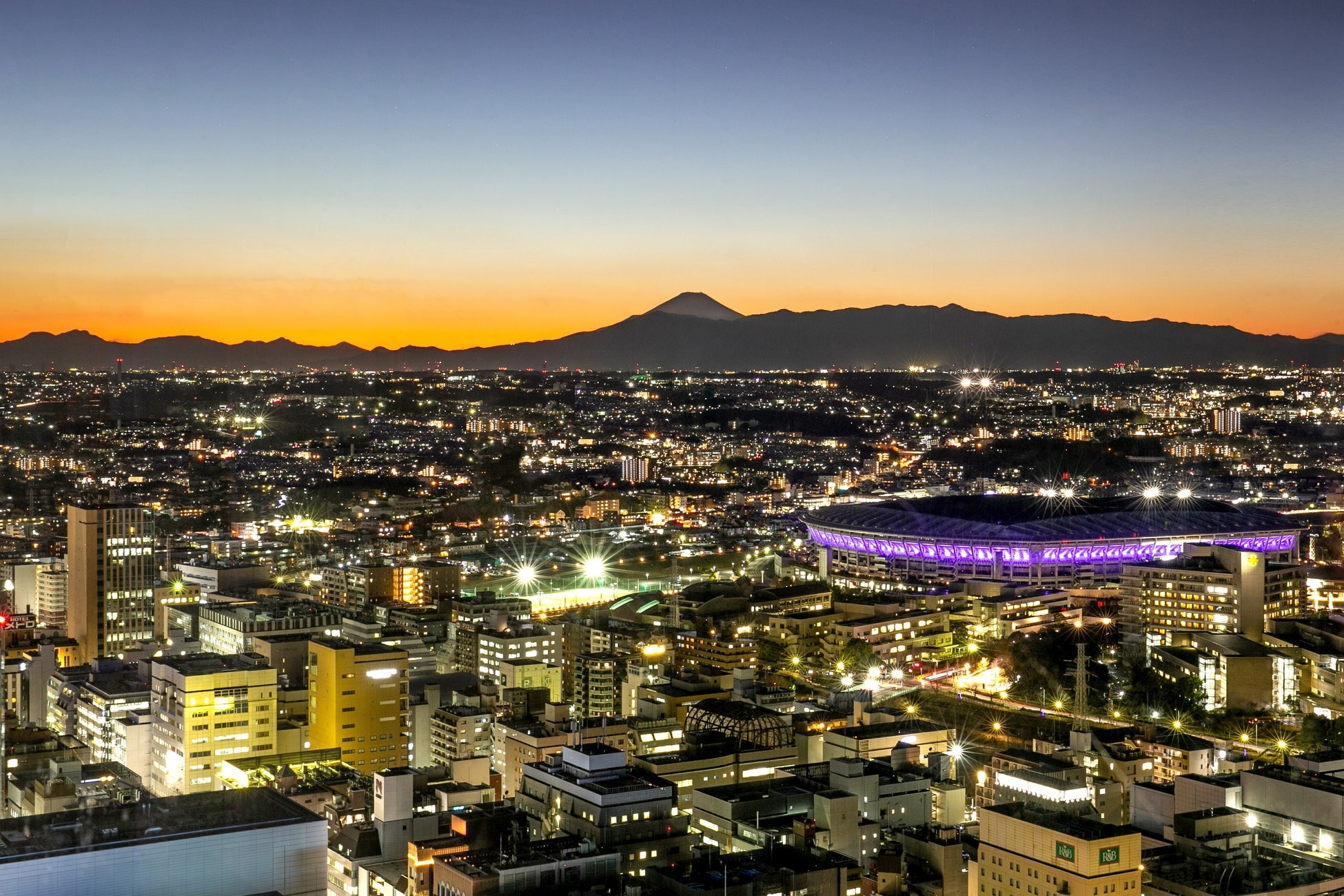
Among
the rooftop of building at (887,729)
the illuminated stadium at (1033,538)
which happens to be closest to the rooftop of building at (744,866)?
the rooftop of building at (887,729)

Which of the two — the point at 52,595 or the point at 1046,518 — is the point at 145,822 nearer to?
the point at 52,595

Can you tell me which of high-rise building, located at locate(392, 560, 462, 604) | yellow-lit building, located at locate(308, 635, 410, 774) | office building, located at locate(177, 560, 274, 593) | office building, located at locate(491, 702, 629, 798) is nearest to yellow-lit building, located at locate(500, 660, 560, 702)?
yellow-lit building, located at locate(308, 635, 410, 774)

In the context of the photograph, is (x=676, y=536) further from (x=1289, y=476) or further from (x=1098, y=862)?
(x=1098, y=862)

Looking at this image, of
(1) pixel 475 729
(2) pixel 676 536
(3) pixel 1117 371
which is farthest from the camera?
(3) pixel 1117 371

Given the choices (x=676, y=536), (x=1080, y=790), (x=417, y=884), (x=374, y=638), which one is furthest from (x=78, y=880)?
(x=676, y=536)

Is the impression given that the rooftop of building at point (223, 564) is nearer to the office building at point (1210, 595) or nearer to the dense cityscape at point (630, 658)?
the dense cityscape at point (630, 658)

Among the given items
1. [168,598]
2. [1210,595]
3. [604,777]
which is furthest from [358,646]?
[1210,595]

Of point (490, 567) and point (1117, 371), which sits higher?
point (1117, 371)
